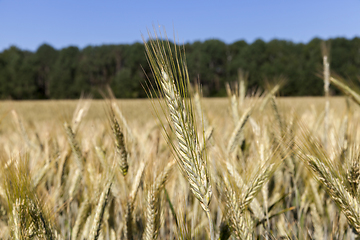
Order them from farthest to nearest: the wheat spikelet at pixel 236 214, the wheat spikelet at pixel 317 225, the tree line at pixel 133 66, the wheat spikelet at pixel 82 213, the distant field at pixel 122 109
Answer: the tree line at pixel 133 66, the distant field at pixel 122 109, the wheat spikelet at pixel 317 225, the wheat spikelet at pixel 82 213, the wheat spikelet at pixel 236 214

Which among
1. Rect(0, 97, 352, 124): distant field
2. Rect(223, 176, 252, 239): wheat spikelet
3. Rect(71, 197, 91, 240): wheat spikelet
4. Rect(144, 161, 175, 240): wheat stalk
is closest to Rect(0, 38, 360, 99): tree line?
Rect(0, 97, 352, 124): distant field

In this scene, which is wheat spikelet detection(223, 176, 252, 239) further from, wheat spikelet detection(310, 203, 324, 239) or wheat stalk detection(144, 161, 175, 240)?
wheat spikelet detection(310, 203, 324, 239)

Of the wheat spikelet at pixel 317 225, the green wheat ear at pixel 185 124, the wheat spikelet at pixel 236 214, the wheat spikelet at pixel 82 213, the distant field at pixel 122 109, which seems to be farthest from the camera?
the distant field at pixel 122 109

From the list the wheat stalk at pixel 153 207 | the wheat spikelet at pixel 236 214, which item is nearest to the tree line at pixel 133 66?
the wheat stalk at pixel 153 207

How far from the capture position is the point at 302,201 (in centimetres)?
124

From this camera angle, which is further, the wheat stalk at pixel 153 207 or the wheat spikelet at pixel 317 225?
the wheat spikelet at pixel 317 225

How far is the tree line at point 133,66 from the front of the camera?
35.9 meters

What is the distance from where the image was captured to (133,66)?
3888 cm

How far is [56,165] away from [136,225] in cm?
81

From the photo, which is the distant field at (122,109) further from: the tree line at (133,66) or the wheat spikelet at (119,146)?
the tree line at (133,66)

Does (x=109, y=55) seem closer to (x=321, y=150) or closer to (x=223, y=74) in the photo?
(x=223, y=74)

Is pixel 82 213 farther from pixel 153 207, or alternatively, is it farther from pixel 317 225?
pixel 317 225

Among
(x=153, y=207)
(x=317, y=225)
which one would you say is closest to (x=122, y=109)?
Answer: (x=153, y=207)

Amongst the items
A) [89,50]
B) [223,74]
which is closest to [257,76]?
[223,74]
